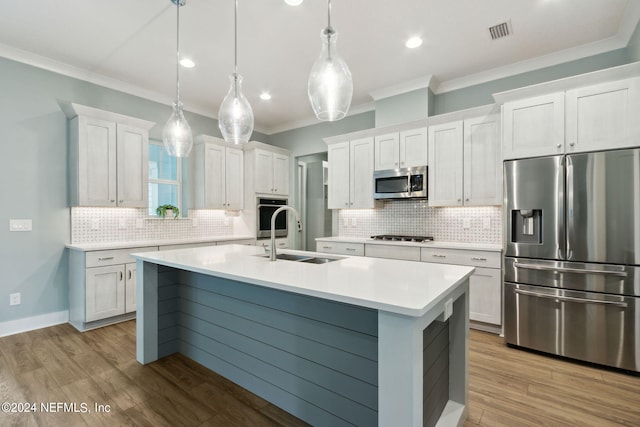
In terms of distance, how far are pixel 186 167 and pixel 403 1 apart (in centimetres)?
370

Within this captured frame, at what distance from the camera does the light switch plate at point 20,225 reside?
10.3 ft

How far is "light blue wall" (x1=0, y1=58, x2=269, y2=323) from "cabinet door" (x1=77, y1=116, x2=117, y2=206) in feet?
1.12

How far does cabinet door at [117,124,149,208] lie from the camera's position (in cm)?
366

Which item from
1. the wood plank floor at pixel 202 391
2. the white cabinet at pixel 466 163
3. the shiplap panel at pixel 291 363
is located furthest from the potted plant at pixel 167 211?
the white cabinet at pixel 466 163

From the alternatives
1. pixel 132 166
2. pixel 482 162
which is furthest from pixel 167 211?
pixel 482 162

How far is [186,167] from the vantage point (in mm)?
4656

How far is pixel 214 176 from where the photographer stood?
4.72m

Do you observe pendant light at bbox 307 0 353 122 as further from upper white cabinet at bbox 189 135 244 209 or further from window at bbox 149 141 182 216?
window at bbox 149 141 182 216

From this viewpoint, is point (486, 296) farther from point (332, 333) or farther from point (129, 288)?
point (129, 288)

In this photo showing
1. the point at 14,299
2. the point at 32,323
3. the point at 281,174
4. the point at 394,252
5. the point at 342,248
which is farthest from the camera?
the point at 281,174

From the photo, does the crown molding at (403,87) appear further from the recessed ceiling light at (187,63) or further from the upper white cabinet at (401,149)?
the recessed ceiling light at (187,63)

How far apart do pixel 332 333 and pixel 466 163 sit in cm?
274

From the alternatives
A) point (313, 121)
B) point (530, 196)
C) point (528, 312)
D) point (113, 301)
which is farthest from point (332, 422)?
point (313, 121)

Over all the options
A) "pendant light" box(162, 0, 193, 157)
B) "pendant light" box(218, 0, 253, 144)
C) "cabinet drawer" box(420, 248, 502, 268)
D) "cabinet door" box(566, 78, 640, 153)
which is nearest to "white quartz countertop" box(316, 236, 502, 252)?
"cabinet drawer" box(420, 248, 502, 268)
